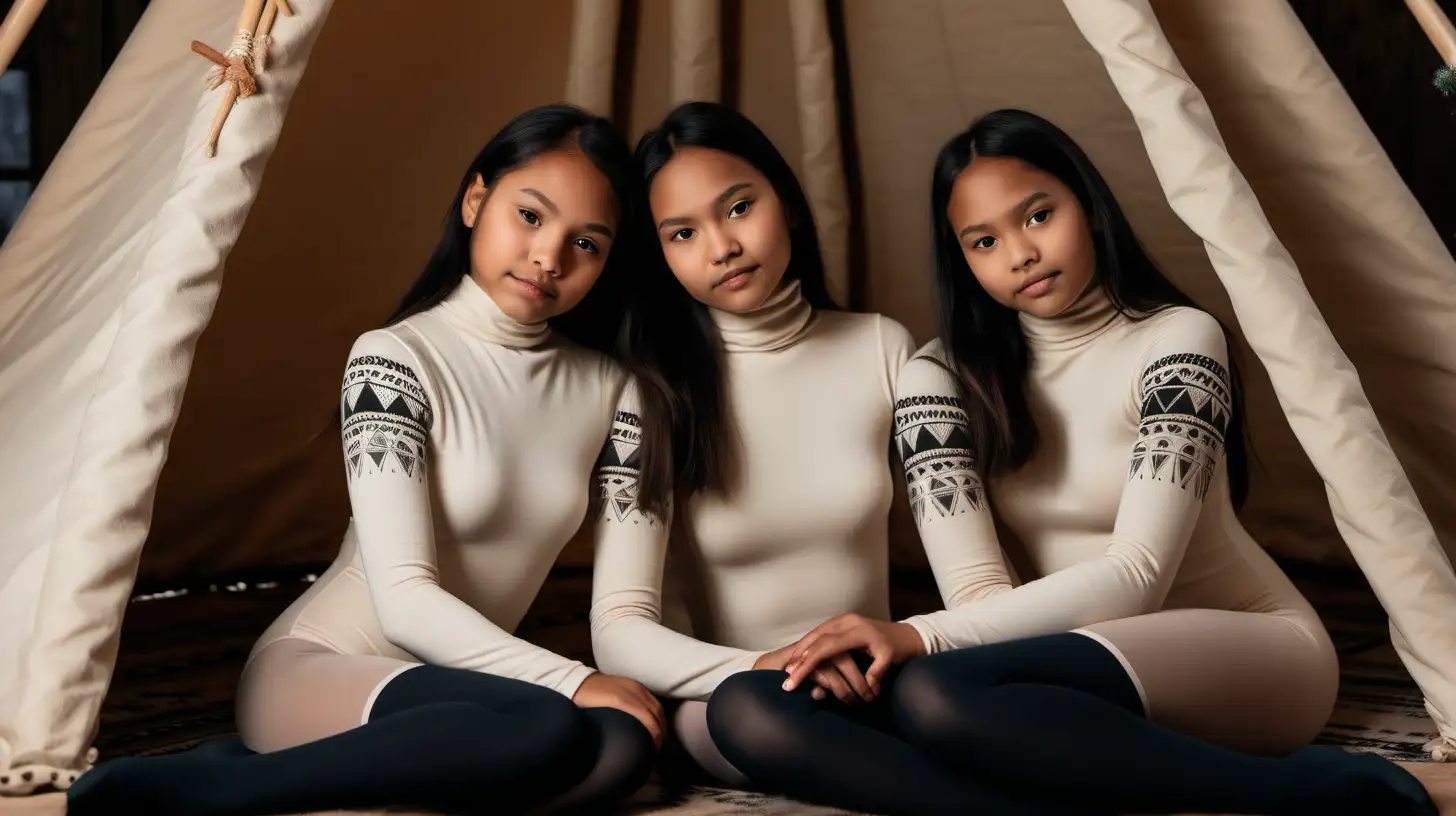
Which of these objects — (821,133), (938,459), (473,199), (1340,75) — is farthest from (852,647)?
(1340,75)

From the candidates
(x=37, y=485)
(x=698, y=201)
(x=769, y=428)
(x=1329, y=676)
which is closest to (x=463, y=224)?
(x=698, y=201)

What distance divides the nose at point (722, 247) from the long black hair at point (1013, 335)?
0.95ft

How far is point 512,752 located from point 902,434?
0.64 m

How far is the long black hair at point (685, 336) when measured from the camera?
1846 mm

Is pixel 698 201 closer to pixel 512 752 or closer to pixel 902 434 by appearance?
pixel 902 434

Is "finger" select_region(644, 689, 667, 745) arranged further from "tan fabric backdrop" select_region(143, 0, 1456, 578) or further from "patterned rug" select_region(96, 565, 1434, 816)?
"tan fabric backdrop" select_region(143, 0, 1456, 578)

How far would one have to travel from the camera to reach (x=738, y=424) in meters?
1.90

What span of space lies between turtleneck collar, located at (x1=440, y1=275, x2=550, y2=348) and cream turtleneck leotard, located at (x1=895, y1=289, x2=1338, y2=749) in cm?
47

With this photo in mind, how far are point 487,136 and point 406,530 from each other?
127 cm

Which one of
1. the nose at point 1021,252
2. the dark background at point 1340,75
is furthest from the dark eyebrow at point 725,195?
the dark background at point 1340,75

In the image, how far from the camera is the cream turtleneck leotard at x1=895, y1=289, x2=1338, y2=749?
1645mm

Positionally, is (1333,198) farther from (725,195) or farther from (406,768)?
(406,768)

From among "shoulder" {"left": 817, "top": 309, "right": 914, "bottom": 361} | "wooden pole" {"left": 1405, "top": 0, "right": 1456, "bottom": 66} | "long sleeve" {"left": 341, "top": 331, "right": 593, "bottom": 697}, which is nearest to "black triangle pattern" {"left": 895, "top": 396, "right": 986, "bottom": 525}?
"shoulder" {"left": 817, "top": 309, "right": 914, "bottom": 361}

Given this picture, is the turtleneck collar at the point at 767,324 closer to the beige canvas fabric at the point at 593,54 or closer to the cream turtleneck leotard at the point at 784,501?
the cream turtleneck leotard at the point at 784,501
